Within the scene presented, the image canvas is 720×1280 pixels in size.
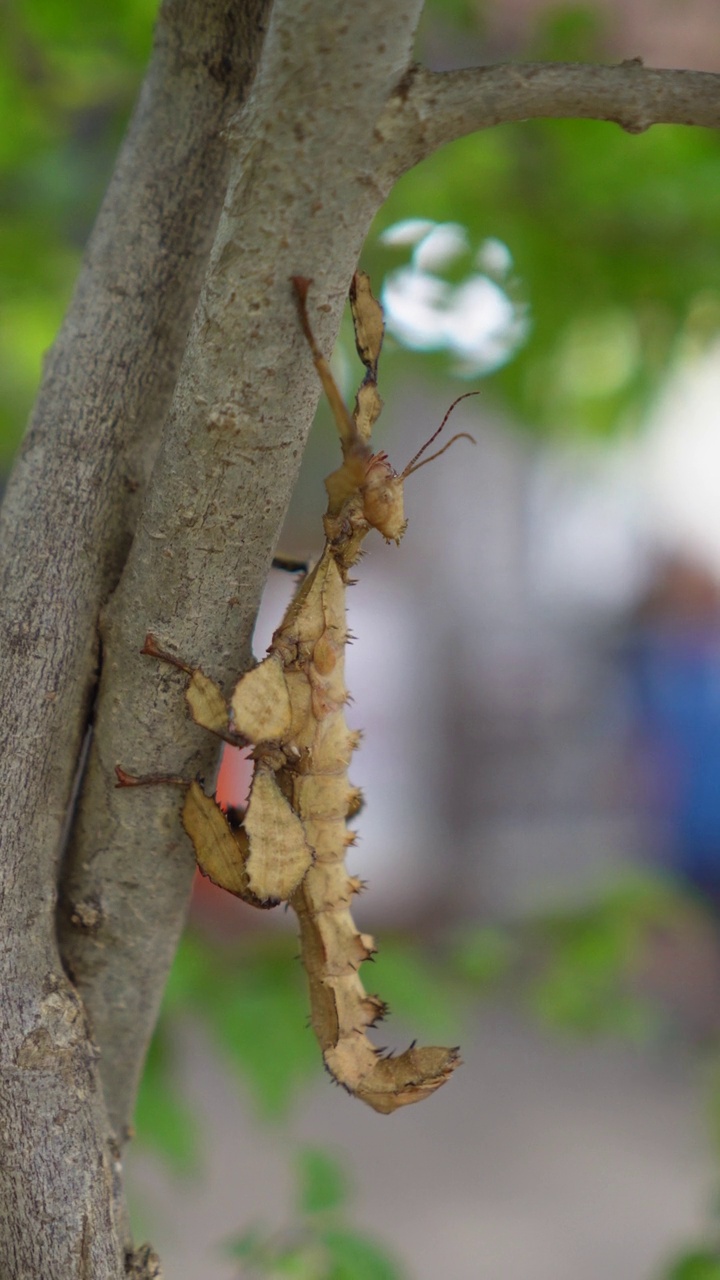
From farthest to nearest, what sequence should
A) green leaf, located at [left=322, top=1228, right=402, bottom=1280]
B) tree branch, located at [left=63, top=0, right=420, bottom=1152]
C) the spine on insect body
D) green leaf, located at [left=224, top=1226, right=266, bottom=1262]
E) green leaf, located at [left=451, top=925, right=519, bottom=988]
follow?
1. green leaf, located at [left=451, top=925, right=519, bottom=988]
2. green leaf, located at [left=224, top=1226, right=266, bottom=1262]
3. green leaf, located at [left=322, top=1228, right=402, bottom=1280]
4. the spine on insect body
5. tree branch, located at [left=63, top=0, right=420, bottom=1152]

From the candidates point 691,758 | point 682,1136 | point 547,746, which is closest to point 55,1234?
point 682,1136

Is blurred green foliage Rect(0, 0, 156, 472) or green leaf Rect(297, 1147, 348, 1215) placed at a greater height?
blurred green foliage Rect(0, 0, 156, 472)

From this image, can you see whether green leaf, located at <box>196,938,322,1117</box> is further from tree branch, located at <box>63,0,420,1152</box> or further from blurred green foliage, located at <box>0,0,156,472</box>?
blurred green foliage, located at <box>0,0,156,472</box>

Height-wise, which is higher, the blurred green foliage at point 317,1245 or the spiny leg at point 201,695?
the spiny leg at point 201,695

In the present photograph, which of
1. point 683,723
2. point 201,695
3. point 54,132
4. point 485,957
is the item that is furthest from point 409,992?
point 683,723

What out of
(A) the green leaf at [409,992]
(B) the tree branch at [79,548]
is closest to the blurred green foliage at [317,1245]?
(A) the green leaf at [409,992]

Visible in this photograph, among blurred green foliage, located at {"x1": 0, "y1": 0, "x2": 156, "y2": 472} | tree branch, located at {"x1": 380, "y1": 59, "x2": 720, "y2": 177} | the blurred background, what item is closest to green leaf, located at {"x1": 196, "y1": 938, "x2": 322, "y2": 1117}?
the blurred background

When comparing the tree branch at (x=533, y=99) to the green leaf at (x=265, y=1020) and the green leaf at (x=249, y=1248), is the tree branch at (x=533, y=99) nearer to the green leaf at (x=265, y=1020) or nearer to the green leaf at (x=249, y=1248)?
the green leaf at (x=265, y=1020)
